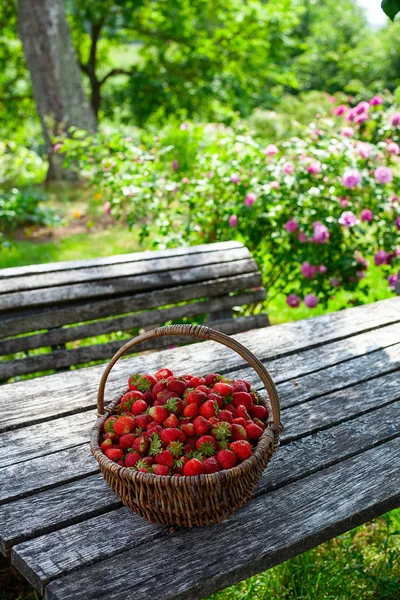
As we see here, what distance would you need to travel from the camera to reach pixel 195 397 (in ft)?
5.03

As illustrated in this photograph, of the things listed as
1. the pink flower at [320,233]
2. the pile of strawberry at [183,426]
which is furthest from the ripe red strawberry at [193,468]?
the pink flower at [320,233]

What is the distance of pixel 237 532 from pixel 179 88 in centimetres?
969

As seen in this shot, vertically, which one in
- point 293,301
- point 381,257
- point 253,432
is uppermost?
point 253,432

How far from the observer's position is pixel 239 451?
57.0 inches

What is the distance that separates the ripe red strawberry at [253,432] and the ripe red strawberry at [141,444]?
0.75ft

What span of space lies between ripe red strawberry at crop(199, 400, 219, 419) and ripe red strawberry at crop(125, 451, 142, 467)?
0.17m

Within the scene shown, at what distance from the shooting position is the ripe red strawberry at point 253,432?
5.00ft

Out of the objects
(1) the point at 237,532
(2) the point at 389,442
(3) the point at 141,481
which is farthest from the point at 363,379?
(3) the point at 141,481

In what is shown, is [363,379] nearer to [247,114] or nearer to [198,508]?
[198,508]

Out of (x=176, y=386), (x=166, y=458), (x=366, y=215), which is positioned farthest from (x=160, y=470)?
(x=366, y=215)

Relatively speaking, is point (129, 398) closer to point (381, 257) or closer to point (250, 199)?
point (250, 199)

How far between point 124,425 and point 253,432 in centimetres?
29

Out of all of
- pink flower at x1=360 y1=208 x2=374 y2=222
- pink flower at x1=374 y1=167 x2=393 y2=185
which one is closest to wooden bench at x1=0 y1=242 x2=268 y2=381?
pink flower at x1=360 y1=208 x2=374 y2=222

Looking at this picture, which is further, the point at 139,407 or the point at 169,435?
the point at 139,407
